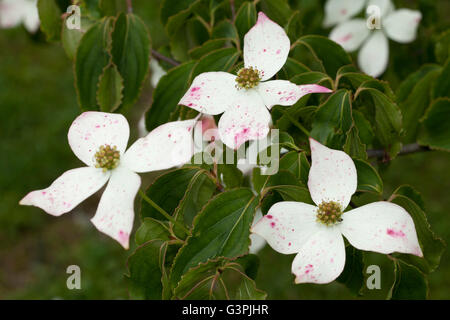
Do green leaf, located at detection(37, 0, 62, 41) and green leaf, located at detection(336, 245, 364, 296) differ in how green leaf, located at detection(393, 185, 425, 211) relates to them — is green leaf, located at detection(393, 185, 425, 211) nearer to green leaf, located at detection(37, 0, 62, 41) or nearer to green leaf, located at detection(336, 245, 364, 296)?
green leaf, located at detection(336, 245, 364, 296)

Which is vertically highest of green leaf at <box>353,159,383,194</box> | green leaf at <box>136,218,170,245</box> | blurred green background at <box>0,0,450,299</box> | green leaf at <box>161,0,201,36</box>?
green leaf at <box>161,0,201,36</box>

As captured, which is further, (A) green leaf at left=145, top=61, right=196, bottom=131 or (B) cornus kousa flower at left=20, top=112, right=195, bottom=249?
(A) green leaf at left=145, top=61, right=196, bottom=131

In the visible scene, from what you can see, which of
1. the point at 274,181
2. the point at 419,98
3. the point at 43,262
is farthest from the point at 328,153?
the point at 43,262

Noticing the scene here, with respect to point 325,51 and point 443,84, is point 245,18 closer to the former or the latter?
point 325,51

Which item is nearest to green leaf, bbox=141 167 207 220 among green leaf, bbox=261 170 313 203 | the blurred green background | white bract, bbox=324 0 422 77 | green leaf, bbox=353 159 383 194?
green leaf, bbox=261 170 313 203

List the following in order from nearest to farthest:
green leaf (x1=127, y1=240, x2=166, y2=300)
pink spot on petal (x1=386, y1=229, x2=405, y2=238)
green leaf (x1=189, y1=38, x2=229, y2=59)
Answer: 1. pink spot on petal (x1=386, y1=229, x2=405, y2=238)
2. green leaf (x1=127, y1=240, x2=166, y2=300)
3. green leaf (x1=189, y1=38, x2=229, y2=59)

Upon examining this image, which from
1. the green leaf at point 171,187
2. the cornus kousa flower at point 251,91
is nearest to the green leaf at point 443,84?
the cornus kousa flower at point 251,91

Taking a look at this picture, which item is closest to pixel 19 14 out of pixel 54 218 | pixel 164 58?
pixel 164 58

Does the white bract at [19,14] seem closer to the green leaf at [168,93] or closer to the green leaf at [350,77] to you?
the green leaf at [168,93]
